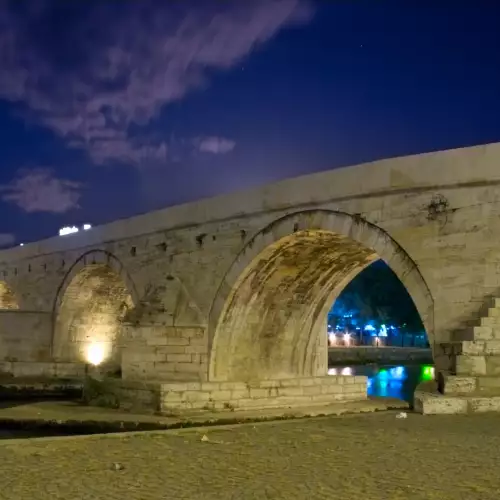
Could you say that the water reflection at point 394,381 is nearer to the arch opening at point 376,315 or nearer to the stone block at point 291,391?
the stone block at point 291,391

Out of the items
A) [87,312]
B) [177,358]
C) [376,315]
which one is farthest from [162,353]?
[376,315]

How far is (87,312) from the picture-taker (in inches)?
658

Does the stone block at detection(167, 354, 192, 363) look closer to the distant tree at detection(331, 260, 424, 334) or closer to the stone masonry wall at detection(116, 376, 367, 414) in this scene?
the stone masonry wall at detection(116, 376, 367, 414)

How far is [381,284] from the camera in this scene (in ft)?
136

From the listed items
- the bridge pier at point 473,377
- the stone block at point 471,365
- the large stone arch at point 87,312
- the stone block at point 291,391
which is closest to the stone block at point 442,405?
the bridge pier at point 473,377

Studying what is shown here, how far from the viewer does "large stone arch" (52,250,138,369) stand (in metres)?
15.7

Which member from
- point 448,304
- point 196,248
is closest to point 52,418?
point 196,248

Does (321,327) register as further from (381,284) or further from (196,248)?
Answer: (381,284)

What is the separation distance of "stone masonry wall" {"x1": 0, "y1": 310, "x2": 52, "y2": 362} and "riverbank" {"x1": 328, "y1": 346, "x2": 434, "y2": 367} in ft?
45.6

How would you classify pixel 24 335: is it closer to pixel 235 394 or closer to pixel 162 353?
pixel 162 353

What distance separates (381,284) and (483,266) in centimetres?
3467

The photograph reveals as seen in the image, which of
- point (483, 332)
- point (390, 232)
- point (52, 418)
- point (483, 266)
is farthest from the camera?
point (52, 418)

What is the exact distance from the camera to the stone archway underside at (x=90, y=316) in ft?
52.4

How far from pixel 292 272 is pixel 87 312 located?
7854mm
